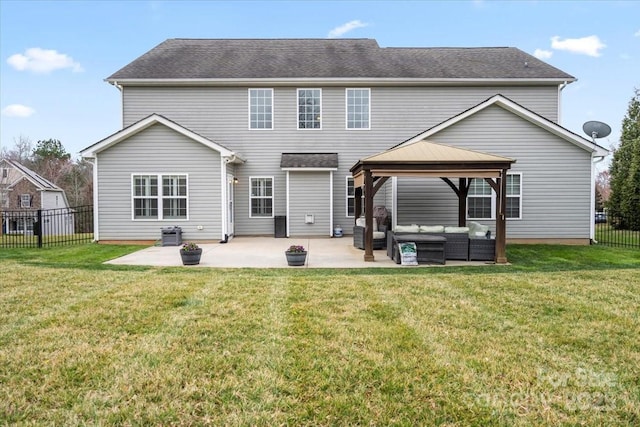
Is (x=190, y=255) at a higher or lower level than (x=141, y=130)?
lower

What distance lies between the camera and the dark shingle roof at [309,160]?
16.1m

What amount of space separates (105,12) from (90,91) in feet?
41.9

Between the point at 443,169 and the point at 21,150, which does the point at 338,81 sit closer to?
the point at 443,169

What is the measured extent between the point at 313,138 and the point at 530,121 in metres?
7.94

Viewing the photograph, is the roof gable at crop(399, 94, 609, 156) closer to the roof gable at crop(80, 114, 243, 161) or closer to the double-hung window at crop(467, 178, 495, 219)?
the double-hung window at crop(467, 178, 495, 219)

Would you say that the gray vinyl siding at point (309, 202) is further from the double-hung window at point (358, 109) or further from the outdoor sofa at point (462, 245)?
the outdoor sofa at point (462, 245)

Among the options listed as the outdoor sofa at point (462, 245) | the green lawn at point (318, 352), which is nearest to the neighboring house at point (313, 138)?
the outdoor sofa at point (462, 245)

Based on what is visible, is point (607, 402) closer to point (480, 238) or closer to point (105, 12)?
point (480, 238)

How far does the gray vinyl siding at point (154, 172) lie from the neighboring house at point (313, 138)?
3 centimetres

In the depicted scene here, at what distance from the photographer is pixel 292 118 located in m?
17.0

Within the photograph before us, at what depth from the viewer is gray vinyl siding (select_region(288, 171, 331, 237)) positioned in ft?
54.0

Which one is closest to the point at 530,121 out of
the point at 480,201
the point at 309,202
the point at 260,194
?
the point at 480,201

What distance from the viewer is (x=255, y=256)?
37.5ft

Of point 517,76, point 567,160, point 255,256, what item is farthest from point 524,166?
point 255,256
